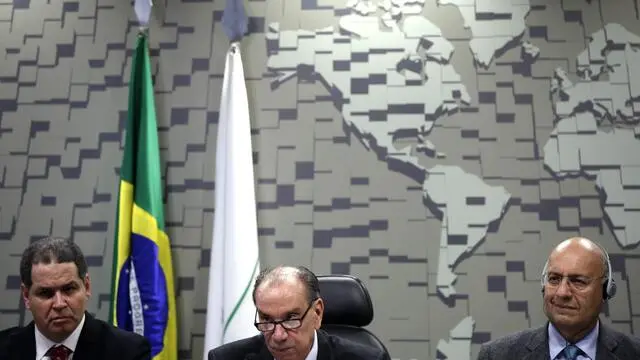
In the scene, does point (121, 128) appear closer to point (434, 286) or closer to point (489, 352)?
point (434, 286)

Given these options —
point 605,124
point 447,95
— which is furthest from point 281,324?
point 605,124

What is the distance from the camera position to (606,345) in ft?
8.40

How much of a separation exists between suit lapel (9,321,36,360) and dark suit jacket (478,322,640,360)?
1.58 metres

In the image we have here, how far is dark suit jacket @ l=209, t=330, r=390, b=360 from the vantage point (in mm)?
2537

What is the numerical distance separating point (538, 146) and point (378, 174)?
0.83 meters

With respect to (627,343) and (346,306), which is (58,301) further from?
(627,343)

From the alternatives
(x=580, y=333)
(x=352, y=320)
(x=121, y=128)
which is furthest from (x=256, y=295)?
(x=121, y=128)

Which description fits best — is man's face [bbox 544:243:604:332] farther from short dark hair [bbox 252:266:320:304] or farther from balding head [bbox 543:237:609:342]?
short dark hair [bbox 252:266:320:304]

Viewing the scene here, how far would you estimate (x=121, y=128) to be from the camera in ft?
13.3

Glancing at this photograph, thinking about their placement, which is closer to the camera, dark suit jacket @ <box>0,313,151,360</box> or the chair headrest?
dark suit jacket @ <box>0,313,151,360</box>

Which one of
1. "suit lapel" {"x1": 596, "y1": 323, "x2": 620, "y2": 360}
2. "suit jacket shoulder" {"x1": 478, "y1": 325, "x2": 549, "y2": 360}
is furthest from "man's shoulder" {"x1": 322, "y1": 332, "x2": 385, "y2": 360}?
"suit lapel" {"x1": 596, "y1": 323, "x2": 620, "y2": 360}

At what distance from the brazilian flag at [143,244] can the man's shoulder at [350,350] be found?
1287 millimetres

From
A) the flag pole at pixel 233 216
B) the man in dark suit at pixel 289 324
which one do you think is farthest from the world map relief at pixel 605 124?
the man in dark suit at pixel 289 324

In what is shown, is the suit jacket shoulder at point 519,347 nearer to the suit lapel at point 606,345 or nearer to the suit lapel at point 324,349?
the suit lapel at point 606,345
